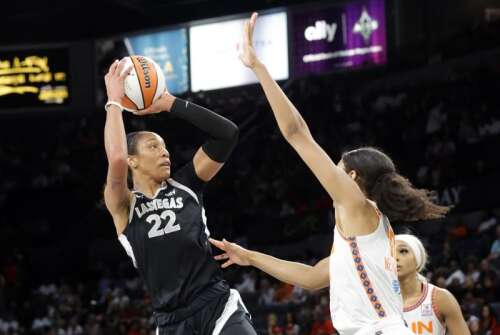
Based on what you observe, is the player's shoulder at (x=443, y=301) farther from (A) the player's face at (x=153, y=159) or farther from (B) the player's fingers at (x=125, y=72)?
(B) the player's fingers at (x=125, y=72)

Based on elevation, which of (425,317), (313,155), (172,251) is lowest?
(425,317)

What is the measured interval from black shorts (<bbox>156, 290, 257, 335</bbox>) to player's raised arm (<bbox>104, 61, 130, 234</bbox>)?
23.3 inches

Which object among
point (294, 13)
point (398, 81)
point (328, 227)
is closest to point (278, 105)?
point (328, 227)

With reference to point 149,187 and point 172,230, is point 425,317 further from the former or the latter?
point 149,187

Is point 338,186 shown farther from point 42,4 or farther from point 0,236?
point 42,4

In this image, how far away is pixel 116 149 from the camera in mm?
4535

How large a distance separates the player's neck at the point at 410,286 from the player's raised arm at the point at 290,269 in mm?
1306

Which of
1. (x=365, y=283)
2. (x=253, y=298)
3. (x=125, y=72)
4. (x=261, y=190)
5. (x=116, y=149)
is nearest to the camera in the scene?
(x=365, y=283)

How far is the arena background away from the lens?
1326cm

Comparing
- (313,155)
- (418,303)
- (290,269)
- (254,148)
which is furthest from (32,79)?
(313,155)

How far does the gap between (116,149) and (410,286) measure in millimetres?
Answer: 2211

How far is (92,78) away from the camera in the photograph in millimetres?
24359

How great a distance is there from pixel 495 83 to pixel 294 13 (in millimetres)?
6955

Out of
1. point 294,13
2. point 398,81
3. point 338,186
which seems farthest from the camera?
point 294,13
